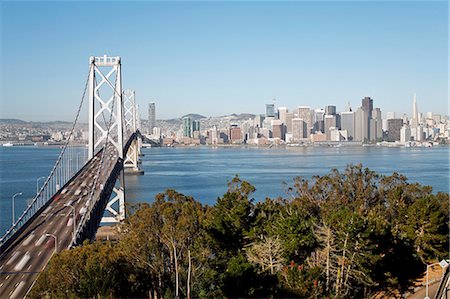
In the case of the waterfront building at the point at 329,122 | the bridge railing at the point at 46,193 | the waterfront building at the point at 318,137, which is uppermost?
the waterfront building at the point at 329,122

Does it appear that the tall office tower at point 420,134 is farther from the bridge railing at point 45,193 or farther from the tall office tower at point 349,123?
the bridge railing at point 45,193

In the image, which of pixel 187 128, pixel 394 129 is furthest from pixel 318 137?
pixel 187 128

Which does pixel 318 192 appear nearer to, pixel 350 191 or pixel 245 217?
pixel 350 191

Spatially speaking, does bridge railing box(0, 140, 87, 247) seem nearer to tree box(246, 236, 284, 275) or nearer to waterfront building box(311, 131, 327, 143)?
tree box(246, 236, 284, 275)

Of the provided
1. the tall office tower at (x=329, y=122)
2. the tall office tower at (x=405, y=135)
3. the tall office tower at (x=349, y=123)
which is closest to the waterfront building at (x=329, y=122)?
the tall office tower at (x=329, y=122)

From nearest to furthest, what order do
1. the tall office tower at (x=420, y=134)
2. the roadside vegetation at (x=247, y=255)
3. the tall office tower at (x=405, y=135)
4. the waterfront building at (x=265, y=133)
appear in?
1. the roadside vegetation at (x=247, y=255)
2. the tall office tower at (x=405, y=135)
3. the tall office tower at (x=420, y=134)
4. the waterfront building at (x=265, y=133)

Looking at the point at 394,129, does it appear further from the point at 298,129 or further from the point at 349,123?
the point at 298,129
